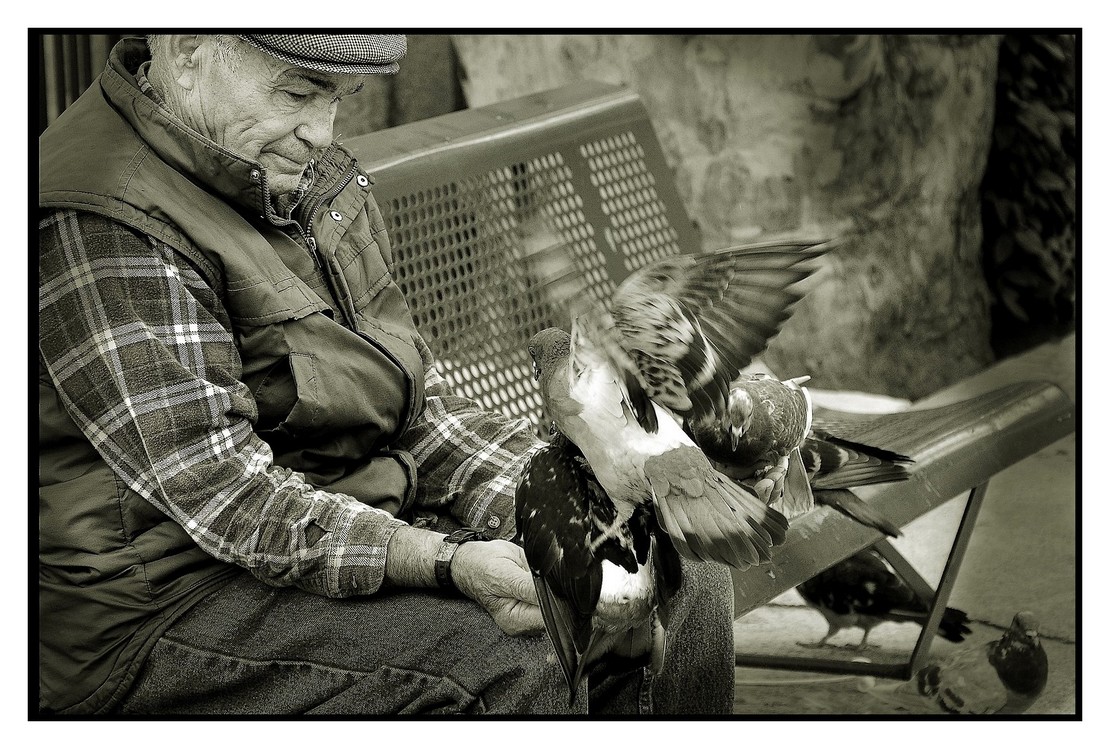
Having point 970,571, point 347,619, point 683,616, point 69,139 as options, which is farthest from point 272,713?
point 970,571

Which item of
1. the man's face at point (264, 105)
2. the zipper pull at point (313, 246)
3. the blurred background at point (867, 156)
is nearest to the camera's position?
the man's face at point (264, 105)

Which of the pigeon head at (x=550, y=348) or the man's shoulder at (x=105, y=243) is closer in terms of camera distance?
the pigeon head at (x=550, y=348)

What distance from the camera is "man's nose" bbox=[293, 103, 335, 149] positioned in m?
1.23

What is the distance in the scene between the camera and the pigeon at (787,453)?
1117mm

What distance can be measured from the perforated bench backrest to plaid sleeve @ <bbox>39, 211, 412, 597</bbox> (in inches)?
15.6

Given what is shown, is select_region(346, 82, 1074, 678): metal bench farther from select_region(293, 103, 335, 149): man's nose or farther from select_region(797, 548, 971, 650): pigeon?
select_region(293, 103, 335, 149): man's nose

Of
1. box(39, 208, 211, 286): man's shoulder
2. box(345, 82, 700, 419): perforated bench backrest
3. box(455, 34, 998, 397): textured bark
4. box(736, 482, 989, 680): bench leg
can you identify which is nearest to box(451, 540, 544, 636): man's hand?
box(345, 82, 700, 419): perforated bench backrest

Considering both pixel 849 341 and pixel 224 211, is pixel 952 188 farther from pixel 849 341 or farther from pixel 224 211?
pixel 224 211

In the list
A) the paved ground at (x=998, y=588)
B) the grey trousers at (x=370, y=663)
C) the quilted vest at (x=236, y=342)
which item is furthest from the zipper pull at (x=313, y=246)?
the paved ground at (x=998, y=588)

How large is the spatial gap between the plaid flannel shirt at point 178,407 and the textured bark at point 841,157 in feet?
2.94

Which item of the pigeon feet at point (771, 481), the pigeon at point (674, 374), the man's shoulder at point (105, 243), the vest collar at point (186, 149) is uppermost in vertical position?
the vest collar at point (186, 149)

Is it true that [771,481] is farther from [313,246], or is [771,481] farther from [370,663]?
[313,246]

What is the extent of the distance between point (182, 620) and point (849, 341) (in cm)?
164

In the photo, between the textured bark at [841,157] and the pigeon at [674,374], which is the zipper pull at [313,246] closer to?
the pigeon at [674,374]
